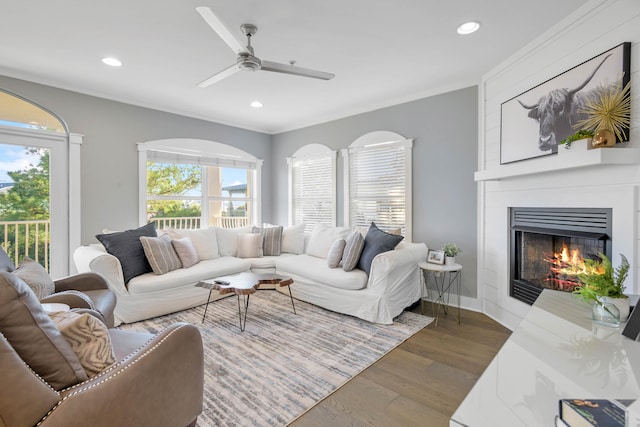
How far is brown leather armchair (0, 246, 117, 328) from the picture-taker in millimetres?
1975

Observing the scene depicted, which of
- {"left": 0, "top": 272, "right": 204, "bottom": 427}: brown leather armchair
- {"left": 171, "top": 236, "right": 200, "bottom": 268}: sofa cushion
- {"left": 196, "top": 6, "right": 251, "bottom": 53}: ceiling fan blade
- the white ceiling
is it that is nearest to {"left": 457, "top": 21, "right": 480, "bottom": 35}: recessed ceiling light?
the white ceiling

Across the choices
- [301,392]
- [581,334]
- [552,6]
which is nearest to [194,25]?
[552,6]

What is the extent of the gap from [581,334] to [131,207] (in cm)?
469

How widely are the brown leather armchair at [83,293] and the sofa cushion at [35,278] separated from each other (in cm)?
4

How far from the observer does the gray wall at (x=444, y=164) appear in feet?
11.5

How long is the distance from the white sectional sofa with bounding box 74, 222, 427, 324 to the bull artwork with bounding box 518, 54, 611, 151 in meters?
1.64

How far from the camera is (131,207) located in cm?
412

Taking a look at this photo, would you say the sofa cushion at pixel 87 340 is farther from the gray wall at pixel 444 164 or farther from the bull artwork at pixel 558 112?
the gray wall at pixel 444 164

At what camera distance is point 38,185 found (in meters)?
3.48

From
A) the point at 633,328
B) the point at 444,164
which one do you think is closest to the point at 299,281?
the point at 444,164

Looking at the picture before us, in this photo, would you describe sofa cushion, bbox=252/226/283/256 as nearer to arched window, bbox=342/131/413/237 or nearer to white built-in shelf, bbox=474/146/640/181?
arched window, bbox=342/131/413/237

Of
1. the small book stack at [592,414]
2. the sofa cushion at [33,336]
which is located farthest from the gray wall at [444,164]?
the sofa cushion at [33,336]

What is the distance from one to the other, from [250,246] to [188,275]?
3.71 feet

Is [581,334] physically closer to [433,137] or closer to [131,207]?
[433,137]
